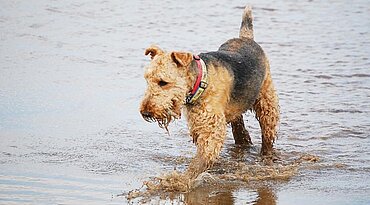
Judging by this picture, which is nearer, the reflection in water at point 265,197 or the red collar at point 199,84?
the reflection in water at point 265,197

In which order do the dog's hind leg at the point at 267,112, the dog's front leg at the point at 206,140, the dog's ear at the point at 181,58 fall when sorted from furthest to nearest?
the dog's hind leg at the point at 267,112
the dog's front leg at the point at 206,140
the dog's ear at the point at 181,58

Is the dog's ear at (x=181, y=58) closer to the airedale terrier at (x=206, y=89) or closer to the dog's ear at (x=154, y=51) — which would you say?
the airedale terrier at (x=206, y=89)

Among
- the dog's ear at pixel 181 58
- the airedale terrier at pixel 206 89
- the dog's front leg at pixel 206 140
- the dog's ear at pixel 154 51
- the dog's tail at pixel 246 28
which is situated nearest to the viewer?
the airedale terrier at pixel 206 89

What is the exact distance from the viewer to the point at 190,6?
15.3 meters

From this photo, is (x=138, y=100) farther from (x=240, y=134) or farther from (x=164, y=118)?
(x=164, y=118)

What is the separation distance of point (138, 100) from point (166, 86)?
3164 millimetres

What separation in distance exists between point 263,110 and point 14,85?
3273 mm

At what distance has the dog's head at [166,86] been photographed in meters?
5.93

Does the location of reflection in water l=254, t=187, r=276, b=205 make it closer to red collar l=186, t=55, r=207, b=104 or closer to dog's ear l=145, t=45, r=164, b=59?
red collar l=186, t=55, r=207, b=104

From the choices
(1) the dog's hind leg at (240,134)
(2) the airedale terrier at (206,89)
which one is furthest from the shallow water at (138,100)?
(2) the airedale terrier at (206,89)

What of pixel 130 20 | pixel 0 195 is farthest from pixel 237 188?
pixel 130 20

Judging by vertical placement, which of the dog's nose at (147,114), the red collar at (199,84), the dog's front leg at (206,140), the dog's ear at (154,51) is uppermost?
the dog's ear at (154,51)

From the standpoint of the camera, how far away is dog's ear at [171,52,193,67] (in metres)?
6.12

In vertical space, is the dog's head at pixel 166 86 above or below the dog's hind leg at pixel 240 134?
above
